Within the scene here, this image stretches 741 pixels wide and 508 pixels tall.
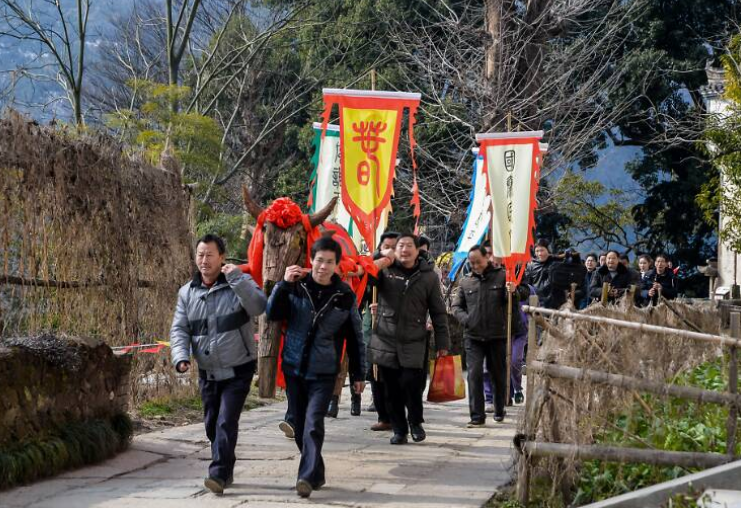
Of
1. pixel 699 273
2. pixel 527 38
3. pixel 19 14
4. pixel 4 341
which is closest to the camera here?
pixel 4 341

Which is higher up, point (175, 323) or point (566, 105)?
point (566, 105)

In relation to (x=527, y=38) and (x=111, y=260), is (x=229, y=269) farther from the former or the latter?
(x=527, y=38)

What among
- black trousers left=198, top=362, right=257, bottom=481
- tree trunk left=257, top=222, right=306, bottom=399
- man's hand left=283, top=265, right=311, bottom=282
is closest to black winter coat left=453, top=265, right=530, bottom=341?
tree trunk left=257, top=222, right=306, bottom=399

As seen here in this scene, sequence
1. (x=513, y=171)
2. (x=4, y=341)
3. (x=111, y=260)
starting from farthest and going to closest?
(x=513, y=171), (x=111, y=260), (x=4, y=341)

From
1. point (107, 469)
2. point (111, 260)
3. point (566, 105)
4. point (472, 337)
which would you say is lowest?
point (107, 469)

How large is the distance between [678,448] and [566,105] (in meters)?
22.5

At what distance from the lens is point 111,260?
10.5 meters

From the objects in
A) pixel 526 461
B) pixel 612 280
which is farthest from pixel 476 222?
pixel 526 461

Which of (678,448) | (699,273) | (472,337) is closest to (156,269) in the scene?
(472,337)

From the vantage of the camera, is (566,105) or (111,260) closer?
(111,260)

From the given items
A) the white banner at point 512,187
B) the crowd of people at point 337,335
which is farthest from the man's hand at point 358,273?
the white banner at point 512,187

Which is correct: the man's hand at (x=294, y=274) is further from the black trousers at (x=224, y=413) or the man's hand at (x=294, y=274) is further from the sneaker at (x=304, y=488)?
the sneaker at (x=304, y=488)

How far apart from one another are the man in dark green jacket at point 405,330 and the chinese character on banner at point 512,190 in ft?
11.9

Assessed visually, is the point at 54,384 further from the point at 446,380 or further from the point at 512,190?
the point at 512,190
